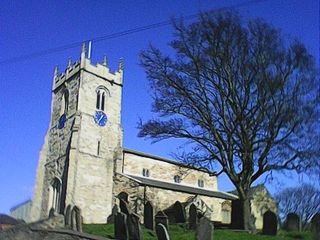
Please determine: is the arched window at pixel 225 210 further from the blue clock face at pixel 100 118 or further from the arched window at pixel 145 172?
the blue clock face at pixel 100 118

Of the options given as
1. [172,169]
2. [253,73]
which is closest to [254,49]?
[253,73]

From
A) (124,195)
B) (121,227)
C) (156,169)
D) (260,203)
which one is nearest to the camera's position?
(121,227)

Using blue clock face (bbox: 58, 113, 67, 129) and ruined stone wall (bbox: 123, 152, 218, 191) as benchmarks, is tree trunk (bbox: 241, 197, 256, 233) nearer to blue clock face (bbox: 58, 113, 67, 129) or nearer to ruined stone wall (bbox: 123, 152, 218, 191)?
ruined stone wall (bbox: 123, 152, 218, 191)

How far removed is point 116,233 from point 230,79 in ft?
34.4

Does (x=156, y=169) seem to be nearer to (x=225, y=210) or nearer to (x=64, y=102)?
(x=225, y=210)

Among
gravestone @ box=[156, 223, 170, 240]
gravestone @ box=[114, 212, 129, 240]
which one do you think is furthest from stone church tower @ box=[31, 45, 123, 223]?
gravestone @ box=[156, 223, 170, 240]

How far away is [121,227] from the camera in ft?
45.3

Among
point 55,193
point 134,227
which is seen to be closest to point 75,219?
point 134,227

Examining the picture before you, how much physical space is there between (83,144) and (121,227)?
26.0m

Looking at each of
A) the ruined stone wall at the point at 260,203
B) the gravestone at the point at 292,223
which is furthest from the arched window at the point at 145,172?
the gravestone at the point at 292,223

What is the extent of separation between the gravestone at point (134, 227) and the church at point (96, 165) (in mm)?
21718

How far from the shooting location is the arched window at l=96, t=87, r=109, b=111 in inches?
1659

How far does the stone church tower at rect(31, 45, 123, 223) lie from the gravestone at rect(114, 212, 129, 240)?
23.0 meters

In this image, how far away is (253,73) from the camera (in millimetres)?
20656
